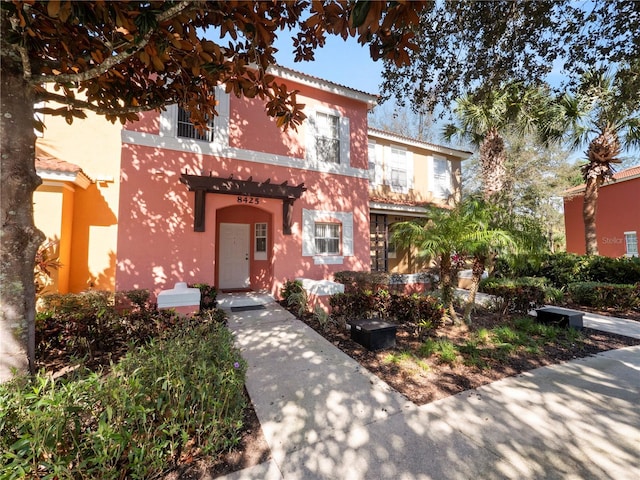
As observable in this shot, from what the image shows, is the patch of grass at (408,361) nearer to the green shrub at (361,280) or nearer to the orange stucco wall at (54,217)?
the green shrub at (361,280)

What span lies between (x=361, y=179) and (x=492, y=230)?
5209 mm

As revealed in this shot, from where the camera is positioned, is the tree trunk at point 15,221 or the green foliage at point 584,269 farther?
the green foliage at point 584,269

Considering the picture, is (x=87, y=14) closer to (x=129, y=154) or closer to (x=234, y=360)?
(x=234, y=360)

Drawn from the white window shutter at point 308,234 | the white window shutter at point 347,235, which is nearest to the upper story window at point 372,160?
the white window shutter at point 347,235

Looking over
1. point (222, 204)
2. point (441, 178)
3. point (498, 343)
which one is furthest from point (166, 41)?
point (441, 178)

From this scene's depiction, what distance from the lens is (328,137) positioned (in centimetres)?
952

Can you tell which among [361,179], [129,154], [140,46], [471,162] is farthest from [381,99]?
[471,162]

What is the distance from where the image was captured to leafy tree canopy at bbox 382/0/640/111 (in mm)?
4613

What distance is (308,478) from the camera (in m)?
2.33

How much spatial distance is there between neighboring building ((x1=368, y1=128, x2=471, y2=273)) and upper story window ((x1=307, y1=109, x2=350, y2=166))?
8.05ft

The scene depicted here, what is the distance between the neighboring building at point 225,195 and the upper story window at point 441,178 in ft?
12.0

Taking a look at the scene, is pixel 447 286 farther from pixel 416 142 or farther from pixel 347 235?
pixel 416 142

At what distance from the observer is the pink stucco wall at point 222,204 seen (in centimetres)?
688

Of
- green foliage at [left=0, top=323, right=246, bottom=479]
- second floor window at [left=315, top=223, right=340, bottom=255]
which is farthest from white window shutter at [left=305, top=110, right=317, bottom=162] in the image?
green foliage at [left=0, top=323, right=246, bottom=479]
